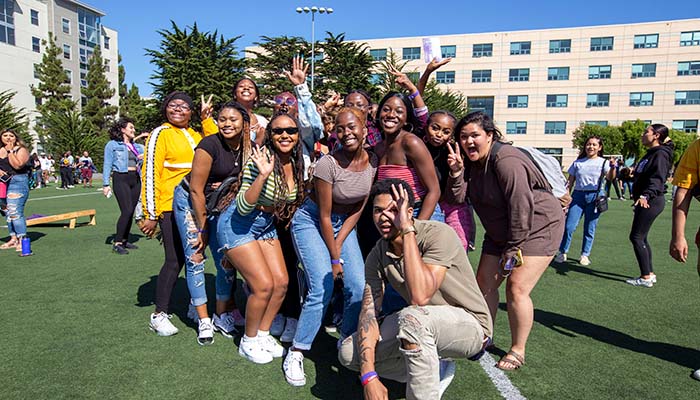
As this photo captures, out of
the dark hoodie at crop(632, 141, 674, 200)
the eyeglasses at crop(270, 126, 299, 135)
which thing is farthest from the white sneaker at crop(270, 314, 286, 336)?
the dark hoodie at crop(632, 141, 674, 200)

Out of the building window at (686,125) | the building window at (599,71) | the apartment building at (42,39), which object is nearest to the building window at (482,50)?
the building window at (599,71)

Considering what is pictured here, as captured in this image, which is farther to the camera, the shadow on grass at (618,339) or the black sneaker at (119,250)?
the black sneaker at (119,250)

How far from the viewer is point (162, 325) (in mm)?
4238

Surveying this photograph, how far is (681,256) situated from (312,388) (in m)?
3.03

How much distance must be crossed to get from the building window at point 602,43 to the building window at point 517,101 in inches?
381

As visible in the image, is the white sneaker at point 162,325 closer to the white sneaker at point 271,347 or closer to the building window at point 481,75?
the white sneaker at point 271,347

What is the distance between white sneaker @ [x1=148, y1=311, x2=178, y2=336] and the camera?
4223mm

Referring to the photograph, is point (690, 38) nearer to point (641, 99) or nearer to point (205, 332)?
point (641, 99)

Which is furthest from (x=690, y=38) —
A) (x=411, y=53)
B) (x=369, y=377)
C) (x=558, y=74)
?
(x=369, y=377)

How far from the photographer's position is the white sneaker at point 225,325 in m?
4.29

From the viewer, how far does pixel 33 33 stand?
50.1 metres

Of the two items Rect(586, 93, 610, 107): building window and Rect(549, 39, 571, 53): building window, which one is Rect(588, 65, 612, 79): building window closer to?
Rect(586, 93, 610, 107): building window

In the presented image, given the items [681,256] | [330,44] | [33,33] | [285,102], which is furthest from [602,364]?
[33,33]

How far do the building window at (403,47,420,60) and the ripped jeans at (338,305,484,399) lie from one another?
63235 millimetres
